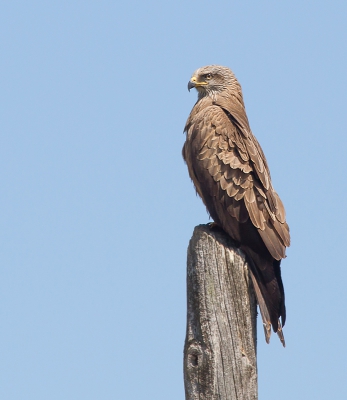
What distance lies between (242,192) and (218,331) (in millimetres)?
2153

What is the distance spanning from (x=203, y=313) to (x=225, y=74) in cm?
443

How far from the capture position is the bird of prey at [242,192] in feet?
16.8

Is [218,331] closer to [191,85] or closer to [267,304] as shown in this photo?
[267,304]

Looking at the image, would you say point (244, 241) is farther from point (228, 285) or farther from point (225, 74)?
point (225, 74)

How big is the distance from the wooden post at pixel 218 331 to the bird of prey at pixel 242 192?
0.54 metres

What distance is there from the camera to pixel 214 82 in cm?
796

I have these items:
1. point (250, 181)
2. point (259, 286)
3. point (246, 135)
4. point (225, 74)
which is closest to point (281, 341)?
point (259, 286)

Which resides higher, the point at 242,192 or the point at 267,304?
the point at 242,192

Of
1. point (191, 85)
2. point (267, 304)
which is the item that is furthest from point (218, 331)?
point (191, 85)

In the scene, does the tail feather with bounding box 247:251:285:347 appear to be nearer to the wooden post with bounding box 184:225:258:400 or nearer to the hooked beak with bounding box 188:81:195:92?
the wooden post with bounding box 184:225:258:400

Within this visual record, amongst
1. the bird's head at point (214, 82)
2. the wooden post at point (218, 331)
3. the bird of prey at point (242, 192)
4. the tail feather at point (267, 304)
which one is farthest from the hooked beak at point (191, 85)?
the wooden post at point (218, 331)

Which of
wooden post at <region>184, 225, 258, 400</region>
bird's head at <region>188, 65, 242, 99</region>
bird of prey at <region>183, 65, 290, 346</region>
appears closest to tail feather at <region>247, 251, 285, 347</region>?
bird of prey at <region>183, 65, 290, 346</region>

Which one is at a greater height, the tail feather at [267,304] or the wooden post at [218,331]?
the tail feather at [267,304]

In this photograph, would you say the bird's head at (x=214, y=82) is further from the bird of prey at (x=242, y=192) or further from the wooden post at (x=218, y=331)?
the wooden post at (x=218, y=331)
